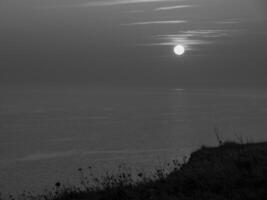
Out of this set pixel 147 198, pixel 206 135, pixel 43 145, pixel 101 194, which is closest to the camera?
pixel 147 198

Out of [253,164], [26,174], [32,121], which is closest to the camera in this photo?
[253,164]

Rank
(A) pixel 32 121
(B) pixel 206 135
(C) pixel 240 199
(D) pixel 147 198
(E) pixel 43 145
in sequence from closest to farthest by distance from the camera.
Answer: (C) pixel 240 199, (D) pixel 147 198, (E) pixel 43 145, (B) pixel 206 135, (A) pixel 32 121

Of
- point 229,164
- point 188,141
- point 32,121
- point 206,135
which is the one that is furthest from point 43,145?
point 229,164

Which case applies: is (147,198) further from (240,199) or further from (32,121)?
(32,121)

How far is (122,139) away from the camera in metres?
95.7

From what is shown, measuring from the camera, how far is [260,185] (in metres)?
9.20

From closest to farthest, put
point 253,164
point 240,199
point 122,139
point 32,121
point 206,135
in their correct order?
point 240,199
point 253,164
point 122,139
point 206,135
point 32,121

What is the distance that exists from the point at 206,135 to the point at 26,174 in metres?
57.4

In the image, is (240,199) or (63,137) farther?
(63,137)

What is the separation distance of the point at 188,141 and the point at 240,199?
83765 mm

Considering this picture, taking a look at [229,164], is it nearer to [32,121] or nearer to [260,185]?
[260,185]

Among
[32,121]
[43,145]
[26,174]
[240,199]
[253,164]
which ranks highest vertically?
[32,121]

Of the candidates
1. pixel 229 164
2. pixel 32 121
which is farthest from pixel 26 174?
pixel 32 121

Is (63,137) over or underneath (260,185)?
over
